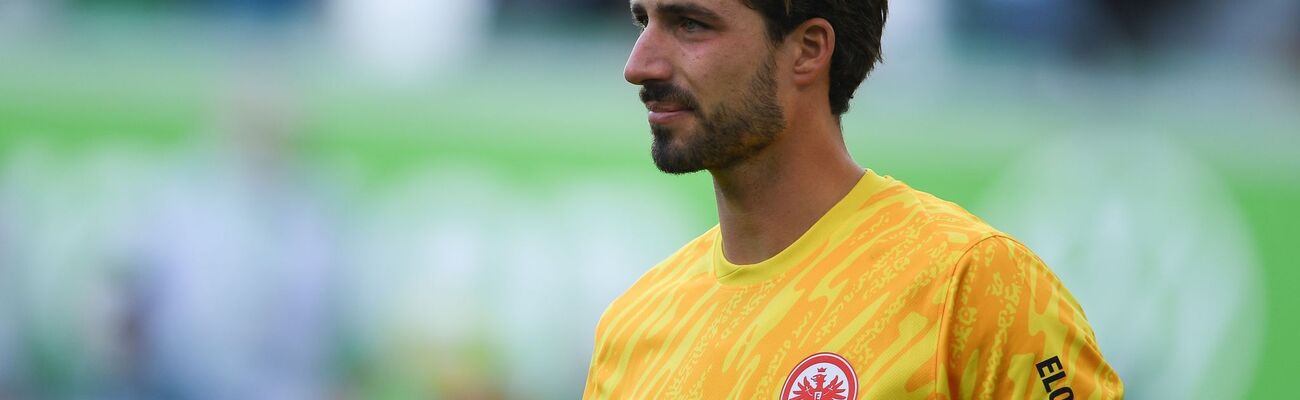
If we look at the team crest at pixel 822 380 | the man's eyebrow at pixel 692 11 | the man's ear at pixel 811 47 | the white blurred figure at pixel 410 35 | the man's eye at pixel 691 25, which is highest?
the white blurred figure at pixel 410 35

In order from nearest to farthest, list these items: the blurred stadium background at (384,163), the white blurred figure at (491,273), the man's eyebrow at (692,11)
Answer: the man's eyebrow at (692,11) < the blurred stadium background at (384,163) < the white blurred figure at (491,273)

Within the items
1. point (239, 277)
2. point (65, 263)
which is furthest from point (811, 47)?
point (65, 263)

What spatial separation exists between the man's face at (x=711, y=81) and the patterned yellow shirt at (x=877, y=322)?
201 mm

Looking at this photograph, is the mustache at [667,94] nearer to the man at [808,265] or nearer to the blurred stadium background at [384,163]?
the man at [808,265]

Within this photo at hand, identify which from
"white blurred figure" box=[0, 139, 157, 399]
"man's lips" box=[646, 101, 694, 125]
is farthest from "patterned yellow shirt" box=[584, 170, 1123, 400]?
"white blurred figure" box=[0, 139, 157, 399]

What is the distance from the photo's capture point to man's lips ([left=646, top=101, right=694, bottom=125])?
2586 millimetres

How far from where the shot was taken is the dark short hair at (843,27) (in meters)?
2.58

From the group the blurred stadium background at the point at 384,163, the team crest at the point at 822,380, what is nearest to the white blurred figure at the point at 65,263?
the blurred stadium background at the point at 384,163

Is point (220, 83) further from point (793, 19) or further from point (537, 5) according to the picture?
point (793, 19)

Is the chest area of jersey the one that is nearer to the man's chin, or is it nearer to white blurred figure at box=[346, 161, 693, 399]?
the man's chin

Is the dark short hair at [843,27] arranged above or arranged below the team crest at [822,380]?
above

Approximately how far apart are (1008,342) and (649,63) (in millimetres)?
785

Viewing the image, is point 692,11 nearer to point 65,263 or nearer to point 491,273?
point 491,273

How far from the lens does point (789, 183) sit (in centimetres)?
261
